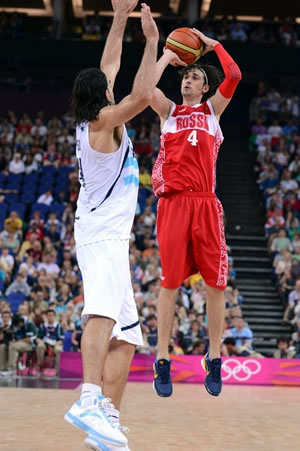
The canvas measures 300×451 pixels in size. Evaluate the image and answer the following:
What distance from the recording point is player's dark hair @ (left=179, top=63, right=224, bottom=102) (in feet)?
23.4

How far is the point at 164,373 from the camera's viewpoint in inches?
266

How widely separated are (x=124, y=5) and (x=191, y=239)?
204 centimetres

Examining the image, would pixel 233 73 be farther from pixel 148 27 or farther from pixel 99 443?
pixel 99 443

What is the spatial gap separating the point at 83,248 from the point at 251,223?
15691mm

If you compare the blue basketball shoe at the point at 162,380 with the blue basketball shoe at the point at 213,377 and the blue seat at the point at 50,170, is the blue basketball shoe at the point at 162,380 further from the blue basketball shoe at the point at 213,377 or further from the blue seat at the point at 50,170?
the blue seat at the point at 50,170

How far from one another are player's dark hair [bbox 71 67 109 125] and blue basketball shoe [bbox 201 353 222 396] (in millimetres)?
2553

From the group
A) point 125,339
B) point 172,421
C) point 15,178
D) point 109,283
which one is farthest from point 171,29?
point 109,283

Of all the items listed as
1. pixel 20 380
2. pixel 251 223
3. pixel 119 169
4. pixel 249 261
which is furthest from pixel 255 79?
pixel 119 169

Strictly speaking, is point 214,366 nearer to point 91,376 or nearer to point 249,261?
point 91,376

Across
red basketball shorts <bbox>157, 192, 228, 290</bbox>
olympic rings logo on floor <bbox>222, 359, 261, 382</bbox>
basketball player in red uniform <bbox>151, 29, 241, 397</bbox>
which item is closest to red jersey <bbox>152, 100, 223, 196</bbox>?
basketball player in red uniform <bbox>151, 29, 241, 397</bbox>

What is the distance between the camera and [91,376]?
200 inches

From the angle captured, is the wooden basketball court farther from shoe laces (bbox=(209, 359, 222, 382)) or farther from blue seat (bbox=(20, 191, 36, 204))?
blue seat (bbox=(20, 191, 36, 204))

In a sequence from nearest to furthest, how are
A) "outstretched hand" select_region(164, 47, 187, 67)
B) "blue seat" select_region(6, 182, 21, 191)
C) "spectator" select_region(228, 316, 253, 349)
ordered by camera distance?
"outstretched hand" select_region(164, 47, 187, 67)
"spectator" select_region(228, 316, 253, 349)
"blue seat" select_region(6, 182, 21, 191)

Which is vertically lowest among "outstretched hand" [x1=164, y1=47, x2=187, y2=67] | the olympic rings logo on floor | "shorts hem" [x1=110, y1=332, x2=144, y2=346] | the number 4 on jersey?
the olympic rings logo on floor
